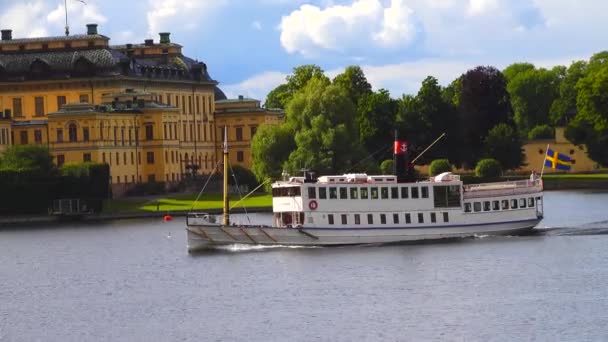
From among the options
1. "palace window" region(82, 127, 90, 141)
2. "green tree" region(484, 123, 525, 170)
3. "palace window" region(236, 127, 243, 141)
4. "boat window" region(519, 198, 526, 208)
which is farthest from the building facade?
"boat window" region(519, 198, 526, 208)

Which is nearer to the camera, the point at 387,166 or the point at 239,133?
the point at 387,166

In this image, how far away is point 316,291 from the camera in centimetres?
8738

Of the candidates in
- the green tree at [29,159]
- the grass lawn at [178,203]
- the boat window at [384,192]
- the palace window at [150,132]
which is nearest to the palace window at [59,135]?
Answer: the palace window at [150,132]

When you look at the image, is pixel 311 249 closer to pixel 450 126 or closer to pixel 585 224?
pixel 585 224

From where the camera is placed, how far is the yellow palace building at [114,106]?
169m

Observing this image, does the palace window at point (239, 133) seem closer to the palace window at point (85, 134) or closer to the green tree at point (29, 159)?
the palace window at point (85, 134)

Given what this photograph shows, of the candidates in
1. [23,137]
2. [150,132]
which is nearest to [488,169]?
[150,132]

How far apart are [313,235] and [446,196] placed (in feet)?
22.3

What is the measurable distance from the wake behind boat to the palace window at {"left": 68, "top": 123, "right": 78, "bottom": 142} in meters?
62.1

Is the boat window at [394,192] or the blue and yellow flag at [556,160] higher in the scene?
the blue and yellow flag at [556,160]

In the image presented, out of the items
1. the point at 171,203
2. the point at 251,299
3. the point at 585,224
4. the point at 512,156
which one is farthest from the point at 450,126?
the point at 251,299

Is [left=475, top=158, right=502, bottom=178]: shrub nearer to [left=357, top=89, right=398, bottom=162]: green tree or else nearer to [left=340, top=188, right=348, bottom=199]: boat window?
[left=357, top=89, right=398, bottom=162]: green tree

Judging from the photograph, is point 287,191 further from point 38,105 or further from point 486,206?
point 38,105

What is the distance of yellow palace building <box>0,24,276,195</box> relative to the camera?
16862cm
